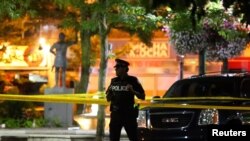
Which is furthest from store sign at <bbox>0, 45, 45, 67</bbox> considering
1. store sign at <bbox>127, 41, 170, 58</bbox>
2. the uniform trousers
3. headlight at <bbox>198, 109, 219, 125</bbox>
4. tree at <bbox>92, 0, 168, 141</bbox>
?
headlight at <bbox>198, 109, 219, 125</bbox>

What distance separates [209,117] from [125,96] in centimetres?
124

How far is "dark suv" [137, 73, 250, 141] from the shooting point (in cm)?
795

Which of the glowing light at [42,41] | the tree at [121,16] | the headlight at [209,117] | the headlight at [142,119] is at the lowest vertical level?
the headlight at [142,119]

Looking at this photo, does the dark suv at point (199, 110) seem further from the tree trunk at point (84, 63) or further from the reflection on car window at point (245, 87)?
the tree trunk at point (84, 63)

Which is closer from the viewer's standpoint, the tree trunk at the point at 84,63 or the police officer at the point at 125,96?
the police officer at the point at 125,96

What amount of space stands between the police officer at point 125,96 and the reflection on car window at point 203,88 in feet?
4.95

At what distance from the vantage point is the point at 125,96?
26.3ft

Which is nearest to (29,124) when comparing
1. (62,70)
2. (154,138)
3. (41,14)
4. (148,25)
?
(62,70)

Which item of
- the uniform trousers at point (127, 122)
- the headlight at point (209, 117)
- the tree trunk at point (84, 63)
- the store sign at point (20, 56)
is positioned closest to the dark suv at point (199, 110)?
the headlight at point (209, 117)

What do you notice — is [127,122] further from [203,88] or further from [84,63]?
[84,63]

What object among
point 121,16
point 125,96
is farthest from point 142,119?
point 121,16

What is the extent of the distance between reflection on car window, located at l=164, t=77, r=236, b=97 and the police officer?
1509mm

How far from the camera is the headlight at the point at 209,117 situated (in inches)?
312

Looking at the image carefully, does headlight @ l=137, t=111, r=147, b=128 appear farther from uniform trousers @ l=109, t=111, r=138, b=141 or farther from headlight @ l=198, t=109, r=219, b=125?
headlight @ l=198, t=109, r=219, b=125
